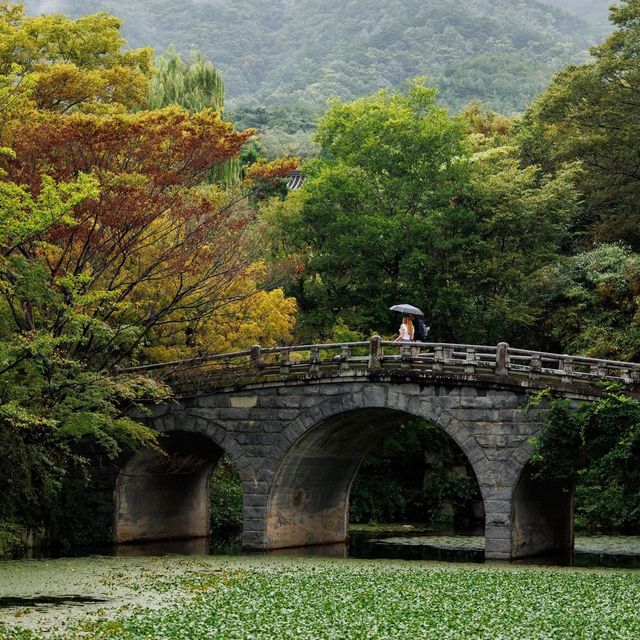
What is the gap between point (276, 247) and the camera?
49.8 meters

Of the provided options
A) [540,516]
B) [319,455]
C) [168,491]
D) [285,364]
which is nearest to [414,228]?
[319,455]

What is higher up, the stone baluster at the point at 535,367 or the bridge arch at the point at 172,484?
the stone baluster at the point at 535,367

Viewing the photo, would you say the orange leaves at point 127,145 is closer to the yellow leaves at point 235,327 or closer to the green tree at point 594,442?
the yellow leaves at point 235,327

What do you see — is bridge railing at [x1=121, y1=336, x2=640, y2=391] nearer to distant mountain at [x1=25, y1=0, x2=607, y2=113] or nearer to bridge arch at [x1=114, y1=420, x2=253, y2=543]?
bridge arch at [x1=114, y1=420, x2=253, y2=543]

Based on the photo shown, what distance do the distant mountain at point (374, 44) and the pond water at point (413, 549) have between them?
83.2m

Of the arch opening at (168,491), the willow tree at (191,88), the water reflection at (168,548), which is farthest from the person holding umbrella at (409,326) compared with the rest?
the willow tree at (191,88)

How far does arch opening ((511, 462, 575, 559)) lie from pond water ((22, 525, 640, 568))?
0.46 m

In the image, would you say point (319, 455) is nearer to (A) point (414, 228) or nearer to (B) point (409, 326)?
(B) point (409, 326)

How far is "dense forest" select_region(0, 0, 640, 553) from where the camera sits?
3250cm

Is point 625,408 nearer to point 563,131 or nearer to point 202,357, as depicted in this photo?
point 202,357

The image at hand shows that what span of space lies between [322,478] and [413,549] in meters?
4.01

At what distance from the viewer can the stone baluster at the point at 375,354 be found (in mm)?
36719

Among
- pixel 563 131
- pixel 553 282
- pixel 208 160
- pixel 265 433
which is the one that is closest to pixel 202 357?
pixel 265 433

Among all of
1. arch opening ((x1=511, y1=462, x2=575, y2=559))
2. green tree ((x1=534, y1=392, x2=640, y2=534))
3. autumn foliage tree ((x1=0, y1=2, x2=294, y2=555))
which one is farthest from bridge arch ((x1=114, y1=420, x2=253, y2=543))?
green tree ((x1=534, y1=392, x2=640, y2=534))
